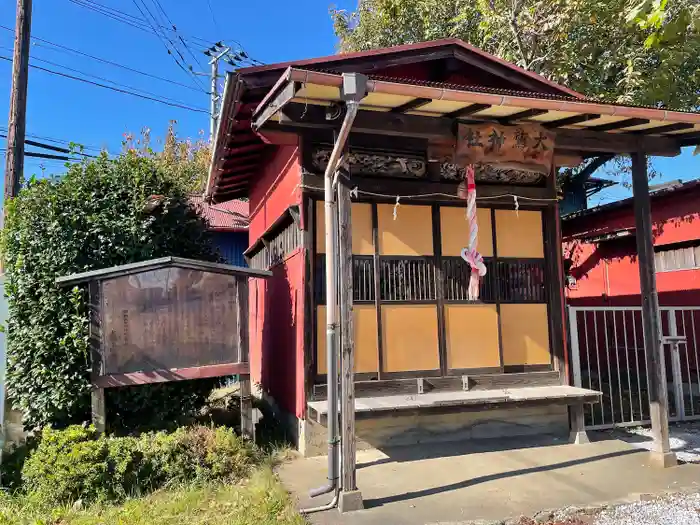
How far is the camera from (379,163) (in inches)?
269

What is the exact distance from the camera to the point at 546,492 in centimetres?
515

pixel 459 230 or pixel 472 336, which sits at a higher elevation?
pixel 459 230

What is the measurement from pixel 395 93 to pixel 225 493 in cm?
392

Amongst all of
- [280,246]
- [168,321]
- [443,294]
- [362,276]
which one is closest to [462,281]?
[443,294]

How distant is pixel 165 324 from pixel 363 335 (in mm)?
2313

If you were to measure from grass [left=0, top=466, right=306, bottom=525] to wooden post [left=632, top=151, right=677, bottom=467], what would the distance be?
4.24 meters

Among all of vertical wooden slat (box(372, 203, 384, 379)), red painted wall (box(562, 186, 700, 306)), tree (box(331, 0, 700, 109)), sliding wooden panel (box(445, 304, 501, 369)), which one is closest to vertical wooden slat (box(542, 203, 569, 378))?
sliding wooden panel (box(445, 304, 501, 369))

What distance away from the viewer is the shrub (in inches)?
188

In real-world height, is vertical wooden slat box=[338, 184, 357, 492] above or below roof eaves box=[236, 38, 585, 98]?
below

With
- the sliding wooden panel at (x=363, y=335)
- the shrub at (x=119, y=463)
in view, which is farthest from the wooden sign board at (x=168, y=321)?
the sliding wooden panel at (x=363, y=335)

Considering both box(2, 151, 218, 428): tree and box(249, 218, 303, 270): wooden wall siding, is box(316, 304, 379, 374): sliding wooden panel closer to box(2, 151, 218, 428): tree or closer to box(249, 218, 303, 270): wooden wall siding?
box(249, 218, 303, 270): wooden wall siding

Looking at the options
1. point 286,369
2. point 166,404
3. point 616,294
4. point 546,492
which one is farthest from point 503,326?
point 616,294

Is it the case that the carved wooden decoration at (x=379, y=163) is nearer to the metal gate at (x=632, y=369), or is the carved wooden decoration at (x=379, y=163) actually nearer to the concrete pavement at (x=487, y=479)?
the metal gate at (x=632, y=369)

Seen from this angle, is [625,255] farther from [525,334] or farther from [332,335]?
[332,335]
